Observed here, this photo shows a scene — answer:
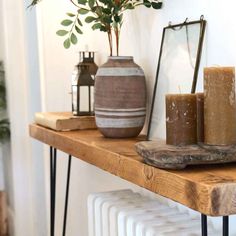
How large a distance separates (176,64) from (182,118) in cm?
39

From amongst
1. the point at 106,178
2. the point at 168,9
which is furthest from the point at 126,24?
the point at 106,178

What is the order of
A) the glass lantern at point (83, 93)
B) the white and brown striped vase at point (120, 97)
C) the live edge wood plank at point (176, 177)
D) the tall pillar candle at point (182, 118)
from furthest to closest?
the glass lantern at point (83, 93) < the white and brown striped vase at point (120, 97) < the tall pillar candle at point (182, 118) < the live edge wood plank at point (176, 177)

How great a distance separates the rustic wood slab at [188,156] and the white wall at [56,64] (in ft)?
1.02

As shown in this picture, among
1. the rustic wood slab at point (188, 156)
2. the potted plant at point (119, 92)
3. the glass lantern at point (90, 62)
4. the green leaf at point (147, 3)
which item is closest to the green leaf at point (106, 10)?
the potted plant at point (119, 92)

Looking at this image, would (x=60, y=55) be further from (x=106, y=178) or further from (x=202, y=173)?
(x=202, y=173)

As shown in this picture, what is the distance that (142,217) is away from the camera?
4.50 ft

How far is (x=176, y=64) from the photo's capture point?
1384mm

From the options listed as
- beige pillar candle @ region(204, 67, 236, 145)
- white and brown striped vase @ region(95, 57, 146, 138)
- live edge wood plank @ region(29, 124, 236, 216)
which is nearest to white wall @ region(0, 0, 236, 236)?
white and brown striped vase @ region(95, 57, 146, 138)

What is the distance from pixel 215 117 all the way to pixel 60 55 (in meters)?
1.60

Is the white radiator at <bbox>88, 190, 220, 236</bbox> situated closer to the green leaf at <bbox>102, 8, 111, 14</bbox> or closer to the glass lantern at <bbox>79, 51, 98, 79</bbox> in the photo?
the glass lantern at <bbox>79, 51, 98, 79</bbox>

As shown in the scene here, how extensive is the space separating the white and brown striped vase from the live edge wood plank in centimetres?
5

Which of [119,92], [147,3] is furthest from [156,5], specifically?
[119,92]

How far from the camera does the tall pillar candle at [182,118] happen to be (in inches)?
40.3

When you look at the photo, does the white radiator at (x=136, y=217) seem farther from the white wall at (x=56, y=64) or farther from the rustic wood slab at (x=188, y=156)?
the rustic wood slab at (x=188, y=156)
